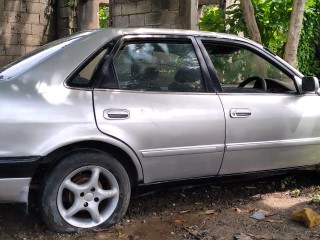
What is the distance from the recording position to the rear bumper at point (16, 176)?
10.7 feet

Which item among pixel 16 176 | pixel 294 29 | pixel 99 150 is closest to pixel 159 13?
pixel 294 29

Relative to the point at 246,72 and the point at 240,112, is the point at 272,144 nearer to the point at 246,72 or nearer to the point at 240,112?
the point at 240,112

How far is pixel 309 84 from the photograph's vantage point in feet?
14.4

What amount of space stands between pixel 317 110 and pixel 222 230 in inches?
61.9

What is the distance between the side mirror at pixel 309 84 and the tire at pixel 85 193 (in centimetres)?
193

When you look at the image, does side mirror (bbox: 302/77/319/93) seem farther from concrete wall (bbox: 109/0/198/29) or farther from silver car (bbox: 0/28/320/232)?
concrete wall (bbox: 109/0/198/29)

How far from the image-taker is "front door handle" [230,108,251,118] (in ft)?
13.2

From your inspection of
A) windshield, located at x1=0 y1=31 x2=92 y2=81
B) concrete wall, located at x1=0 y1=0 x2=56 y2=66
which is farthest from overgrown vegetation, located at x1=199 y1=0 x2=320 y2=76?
concrete wall, located at x1=0 y1=0 x2=56 y2=66

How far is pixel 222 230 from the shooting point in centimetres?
378

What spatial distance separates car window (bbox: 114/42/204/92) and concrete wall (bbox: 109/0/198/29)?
13.3 ft

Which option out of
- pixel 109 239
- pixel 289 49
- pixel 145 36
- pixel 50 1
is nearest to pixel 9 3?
pixel 50 1

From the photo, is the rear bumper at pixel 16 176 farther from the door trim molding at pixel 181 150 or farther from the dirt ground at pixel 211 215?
the door trim molding at pixel 181 150

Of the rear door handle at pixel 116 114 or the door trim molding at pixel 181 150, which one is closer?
the rear door handle at pixel 116 114

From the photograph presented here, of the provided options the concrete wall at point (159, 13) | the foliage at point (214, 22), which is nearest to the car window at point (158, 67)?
the foliage at point (214, 22)
